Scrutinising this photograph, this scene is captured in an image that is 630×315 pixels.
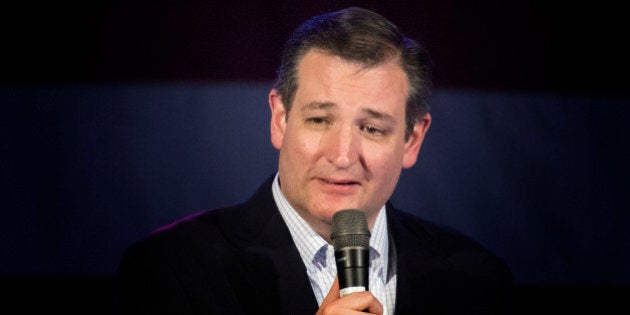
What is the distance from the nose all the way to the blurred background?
0.47 meters

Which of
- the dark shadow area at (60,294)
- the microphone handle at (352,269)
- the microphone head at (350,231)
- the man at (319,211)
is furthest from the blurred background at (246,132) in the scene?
the microphone handle at (352,269)

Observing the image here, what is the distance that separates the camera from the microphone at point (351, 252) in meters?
1.63

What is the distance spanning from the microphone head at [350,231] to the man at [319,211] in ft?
1.36

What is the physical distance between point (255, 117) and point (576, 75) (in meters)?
1.21

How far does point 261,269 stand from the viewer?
2240mm

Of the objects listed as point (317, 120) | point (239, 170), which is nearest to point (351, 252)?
point (317, 120)

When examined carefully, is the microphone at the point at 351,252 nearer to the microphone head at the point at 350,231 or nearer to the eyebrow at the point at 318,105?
the microphone head at the point at 350,231

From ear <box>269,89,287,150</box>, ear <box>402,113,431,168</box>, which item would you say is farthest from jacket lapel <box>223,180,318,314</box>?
ear <box>402,113,431,168</box>

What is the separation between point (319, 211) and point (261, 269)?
250 millimetres

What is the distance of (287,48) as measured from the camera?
2.40 meters

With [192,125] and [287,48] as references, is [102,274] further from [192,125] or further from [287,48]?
[287,48]

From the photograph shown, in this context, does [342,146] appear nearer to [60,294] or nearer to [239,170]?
[239,170]

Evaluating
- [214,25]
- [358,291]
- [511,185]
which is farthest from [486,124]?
[358,291]

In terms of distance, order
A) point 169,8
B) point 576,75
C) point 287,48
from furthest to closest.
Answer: point 576,75, point 169,8, point 287,48
